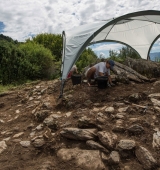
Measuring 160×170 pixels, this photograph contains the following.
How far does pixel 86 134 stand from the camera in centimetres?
340

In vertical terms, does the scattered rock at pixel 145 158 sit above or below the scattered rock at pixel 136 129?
below

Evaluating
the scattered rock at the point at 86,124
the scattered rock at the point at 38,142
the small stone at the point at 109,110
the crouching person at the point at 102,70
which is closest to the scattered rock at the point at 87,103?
the small stone at the point at 109,110

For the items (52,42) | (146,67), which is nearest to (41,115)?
(146,67)

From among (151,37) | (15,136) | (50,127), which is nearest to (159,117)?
Result: (50,127)

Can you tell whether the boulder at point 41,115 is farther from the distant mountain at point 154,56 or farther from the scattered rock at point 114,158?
the distant mountain at point 154,56

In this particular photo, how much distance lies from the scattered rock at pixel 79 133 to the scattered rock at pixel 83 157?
10.1 inches

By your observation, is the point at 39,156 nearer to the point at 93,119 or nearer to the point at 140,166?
the point at 93,119

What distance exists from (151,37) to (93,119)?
8136 mm

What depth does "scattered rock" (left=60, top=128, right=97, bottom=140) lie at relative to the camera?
337 centimetres

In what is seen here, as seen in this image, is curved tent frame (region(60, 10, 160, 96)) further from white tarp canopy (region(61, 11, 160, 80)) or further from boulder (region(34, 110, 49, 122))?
boulder (region(34, 110, 49, 122))

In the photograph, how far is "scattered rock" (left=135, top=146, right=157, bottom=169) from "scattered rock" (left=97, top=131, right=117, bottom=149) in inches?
15.0

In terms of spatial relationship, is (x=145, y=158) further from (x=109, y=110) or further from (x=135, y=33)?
(x=135, y=33)

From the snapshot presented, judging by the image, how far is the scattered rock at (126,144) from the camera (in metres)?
3.00

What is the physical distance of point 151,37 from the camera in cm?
1054
